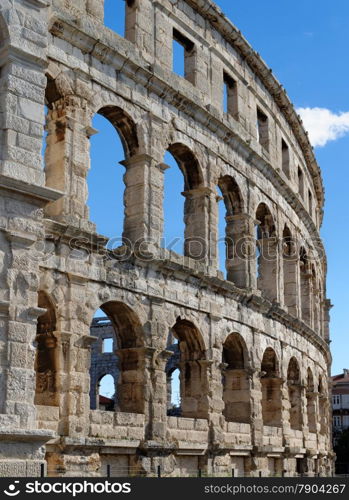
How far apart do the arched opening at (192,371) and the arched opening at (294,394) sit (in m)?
7.11

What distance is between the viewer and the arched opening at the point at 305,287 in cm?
2781

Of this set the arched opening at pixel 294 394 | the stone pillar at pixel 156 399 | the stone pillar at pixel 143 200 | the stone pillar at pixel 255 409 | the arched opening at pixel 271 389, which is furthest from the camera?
the arched opening at pixel 294 394

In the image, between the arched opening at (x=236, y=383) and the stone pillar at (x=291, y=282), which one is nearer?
the arched opening at (x=236, y=383)

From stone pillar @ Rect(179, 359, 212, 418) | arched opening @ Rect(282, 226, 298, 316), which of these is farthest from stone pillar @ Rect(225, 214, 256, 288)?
arched opening @ Rect(282, 226, 298, 316)

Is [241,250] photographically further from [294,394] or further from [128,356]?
[294,394]

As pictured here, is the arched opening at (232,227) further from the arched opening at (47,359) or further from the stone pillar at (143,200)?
the arched opening at (47,359)

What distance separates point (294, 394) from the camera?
24219mm

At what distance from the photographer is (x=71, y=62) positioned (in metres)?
14.9

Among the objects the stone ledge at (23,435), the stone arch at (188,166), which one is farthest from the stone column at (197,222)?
the stone ledge at (23,435)

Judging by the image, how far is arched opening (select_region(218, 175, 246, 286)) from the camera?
20.2 metres

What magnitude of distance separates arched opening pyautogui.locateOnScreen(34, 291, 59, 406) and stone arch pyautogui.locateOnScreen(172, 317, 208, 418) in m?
4.20

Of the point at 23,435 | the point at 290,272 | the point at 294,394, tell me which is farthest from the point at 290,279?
the point at 23,435
